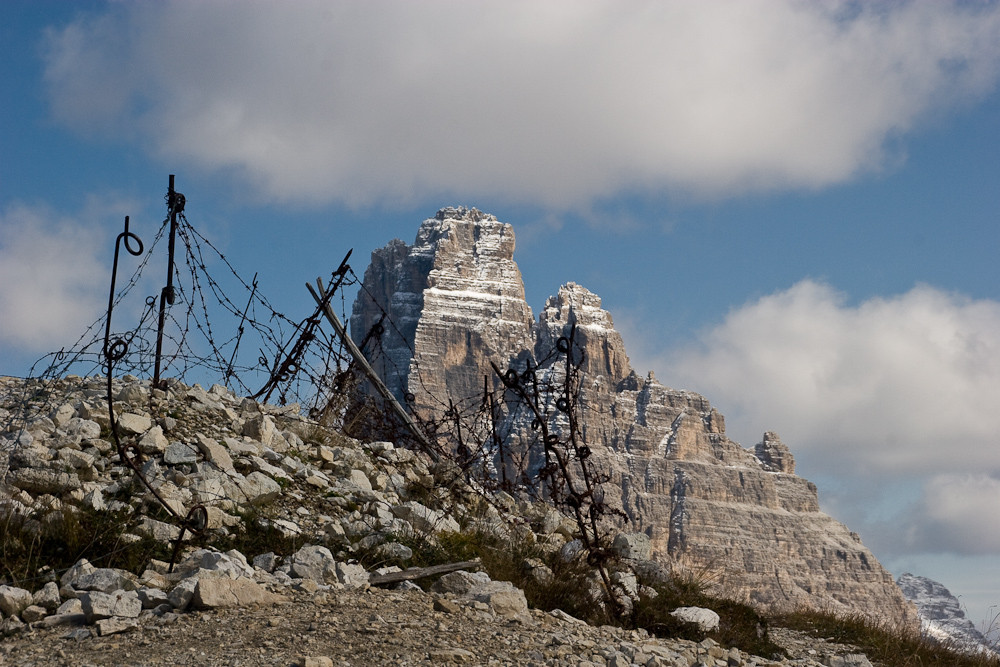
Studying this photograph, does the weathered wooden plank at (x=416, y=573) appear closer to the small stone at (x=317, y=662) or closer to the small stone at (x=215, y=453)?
the small stone at (x=317, y=662)

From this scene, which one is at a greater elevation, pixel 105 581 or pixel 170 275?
pixel 170 275

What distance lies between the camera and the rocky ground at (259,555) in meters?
5.33

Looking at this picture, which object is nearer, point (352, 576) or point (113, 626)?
point (113, 626)

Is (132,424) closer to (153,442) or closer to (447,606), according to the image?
(153,442)

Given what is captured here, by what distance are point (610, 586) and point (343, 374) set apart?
482 cm

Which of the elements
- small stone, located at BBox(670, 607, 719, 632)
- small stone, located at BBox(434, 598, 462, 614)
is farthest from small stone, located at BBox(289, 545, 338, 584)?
small stone, located at BBox(670, 607, 719, 632)

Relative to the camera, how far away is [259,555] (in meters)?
6.79

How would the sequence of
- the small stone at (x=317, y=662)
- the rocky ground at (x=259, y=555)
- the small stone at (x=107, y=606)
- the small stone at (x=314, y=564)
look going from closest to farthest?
the small stone at (x=317, y=662), the rocky ground at (x=259, y=555), the small stone at (x=107, y=606), the small stone at (x=314, y=564)

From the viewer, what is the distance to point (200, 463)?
26.4 ft

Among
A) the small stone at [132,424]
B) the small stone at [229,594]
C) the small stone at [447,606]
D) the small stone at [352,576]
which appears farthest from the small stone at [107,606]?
the small stone at [132,424]

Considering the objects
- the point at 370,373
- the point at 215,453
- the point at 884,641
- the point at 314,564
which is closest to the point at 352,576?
the point at 314,564

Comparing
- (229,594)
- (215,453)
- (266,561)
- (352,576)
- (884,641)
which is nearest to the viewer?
(229,594)

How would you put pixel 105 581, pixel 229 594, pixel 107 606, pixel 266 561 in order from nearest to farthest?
pixel 107 606, pixel 229 594, pixel 105 581, pixel 266 561

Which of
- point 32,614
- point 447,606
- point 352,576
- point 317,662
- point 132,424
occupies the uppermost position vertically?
point 132,424
